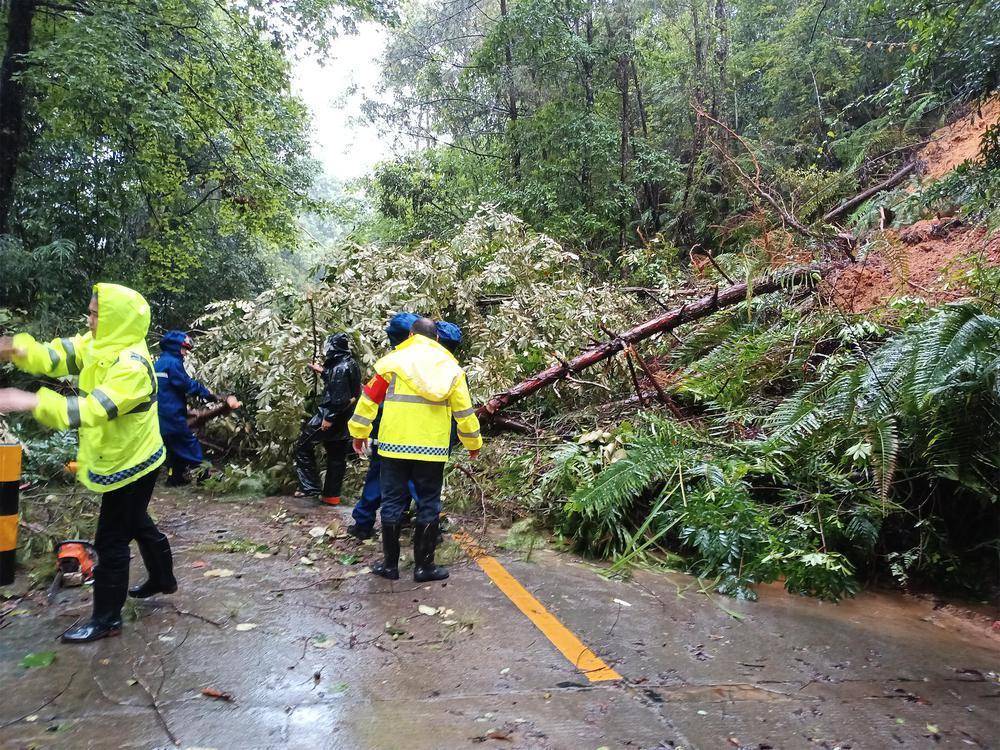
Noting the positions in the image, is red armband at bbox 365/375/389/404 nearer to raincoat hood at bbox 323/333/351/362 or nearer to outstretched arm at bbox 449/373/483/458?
outstretched arm at bbox 449/373/483/458

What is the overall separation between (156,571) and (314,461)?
2.89 metres

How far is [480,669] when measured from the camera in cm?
316

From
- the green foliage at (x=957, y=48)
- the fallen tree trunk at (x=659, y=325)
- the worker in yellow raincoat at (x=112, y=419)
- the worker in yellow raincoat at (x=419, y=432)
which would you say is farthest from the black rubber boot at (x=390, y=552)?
the green foliage at (x=957, y=48)

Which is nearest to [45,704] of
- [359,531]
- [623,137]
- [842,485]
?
[359,531]

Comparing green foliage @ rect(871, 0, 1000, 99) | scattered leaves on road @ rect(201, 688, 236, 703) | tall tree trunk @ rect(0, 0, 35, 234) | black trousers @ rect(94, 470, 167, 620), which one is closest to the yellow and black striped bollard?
black trousers @ rect(94, 470, 167, 620)

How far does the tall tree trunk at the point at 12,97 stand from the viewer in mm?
10172

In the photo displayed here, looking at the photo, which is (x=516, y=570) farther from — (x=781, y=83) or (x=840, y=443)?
(x=781, y=83)

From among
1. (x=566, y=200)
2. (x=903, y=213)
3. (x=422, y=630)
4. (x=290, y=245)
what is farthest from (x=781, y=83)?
(x=422, y=630)

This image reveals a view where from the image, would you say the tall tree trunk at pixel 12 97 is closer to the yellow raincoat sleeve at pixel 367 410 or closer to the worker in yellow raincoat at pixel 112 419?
the worker in yellow raincoat at pixel 112 419

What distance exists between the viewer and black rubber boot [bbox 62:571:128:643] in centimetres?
333

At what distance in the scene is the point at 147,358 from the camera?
353cm

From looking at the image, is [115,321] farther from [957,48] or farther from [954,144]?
[954,144]

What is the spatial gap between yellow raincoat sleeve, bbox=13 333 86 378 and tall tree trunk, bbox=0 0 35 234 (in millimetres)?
8883

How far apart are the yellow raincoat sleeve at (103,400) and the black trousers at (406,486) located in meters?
1.53
